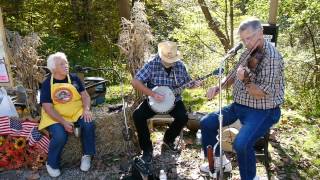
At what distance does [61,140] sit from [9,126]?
0.73m

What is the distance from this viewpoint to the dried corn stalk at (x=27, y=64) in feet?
16.6

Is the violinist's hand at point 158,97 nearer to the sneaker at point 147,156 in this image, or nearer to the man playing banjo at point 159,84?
the man playing banjo at point 159,84

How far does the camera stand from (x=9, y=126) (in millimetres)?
4766

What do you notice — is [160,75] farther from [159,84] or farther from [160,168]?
[160,168]

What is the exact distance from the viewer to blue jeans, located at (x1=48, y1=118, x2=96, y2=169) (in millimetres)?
4484

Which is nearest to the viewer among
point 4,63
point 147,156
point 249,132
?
point 249,132

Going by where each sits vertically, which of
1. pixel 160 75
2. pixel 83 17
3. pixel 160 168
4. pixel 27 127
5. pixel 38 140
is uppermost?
pixel 83 17

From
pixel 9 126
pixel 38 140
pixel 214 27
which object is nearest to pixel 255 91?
pixel 38 140

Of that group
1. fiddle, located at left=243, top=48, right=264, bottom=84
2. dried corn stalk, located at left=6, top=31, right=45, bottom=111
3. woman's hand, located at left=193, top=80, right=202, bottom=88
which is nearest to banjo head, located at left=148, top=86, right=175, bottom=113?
woman's hand, located at left=193, top=80, right=202, bottom=88

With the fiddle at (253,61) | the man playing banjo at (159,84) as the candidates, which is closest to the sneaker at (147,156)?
the man playing banjo at (159,84)

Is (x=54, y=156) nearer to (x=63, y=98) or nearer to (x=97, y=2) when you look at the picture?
(x=63, y=98)

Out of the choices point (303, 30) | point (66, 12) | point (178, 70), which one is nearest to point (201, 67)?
point (303, 30)

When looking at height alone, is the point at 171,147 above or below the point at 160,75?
below

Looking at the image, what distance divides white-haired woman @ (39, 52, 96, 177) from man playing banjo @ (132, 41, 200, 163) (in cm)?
57
